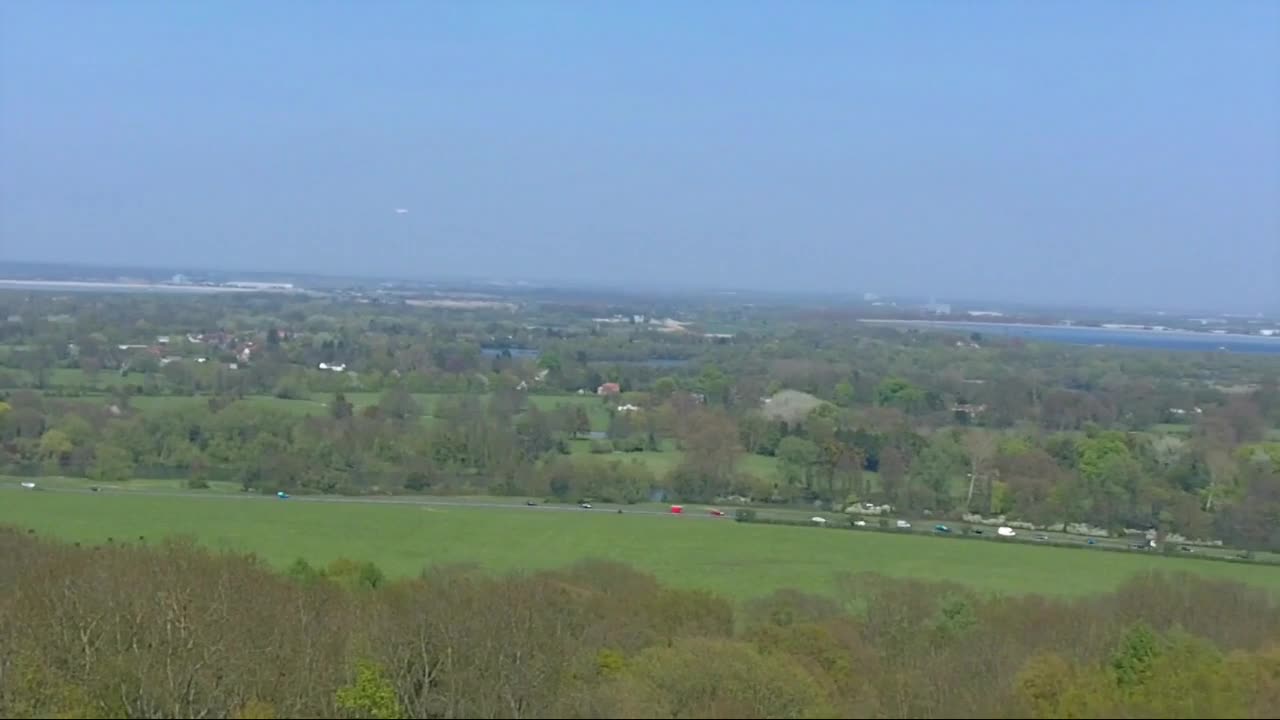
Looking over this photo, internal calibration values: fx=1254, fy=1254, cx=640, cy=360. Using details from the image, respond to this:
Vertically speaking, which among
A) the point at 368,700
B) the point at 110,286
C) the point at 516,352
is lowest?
the point at 516,352

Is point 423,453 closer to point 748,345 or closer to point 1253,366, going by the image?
point 748,345

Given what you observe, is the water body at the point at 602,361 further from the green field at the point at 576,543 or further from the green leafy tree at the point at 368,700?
the green leafy tree at the point at 368,700

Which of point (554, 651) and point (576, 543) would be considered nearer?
point (554, 651)

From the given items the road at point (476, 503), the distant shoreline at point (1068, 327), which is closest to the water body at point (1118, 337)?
the distant shoreline at point (1068, 327)

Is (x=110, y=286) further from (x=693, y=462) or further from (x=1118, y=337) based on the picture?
(x=693, y=462)

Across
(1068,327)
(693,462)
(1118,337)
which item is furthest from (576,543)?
(1068,327)

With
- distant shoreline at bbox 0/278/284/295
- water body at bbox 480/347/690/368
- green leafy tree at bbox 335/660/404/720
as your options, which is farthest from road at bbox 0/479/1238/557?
distant shoreline at bbox 0/278/284/295

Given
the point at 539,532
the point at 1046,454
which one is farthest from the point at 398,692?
the point at 1046,454
